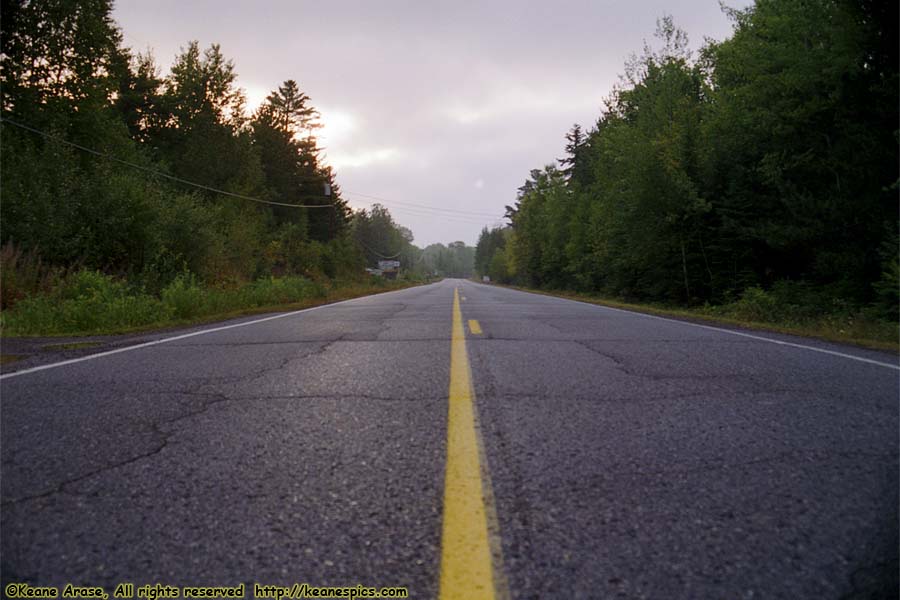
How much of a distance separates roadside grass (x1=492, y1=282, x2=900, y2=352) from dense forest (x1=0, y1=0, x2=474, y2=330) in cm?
1337

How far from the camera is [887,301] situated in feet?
37.1

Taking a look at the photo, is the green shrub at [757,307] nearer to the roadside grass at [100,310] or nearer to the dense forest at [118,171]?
the roadside grass at [100,310]

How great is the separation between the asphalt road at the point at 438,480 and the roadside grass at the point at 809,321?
195 inches

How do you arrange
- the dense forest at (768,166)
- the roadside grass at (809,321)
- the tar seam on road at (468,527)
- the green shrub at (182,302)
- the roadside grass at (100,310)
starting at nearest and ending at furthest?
the tar seam on road at (468,527) → the roadside grass at (809,321) → the roadside grass at (100,310) → the green shrub at (182,302) → the dense forest at (768,166)

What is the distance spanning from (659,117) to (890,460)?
22.2 metres

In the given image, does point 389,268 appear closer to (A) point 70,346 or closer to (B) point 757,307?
(B) point 757,307

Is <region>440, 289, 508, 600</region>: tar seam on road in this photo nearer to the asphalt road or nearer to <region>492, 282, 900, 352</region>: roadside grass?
the asphalt road

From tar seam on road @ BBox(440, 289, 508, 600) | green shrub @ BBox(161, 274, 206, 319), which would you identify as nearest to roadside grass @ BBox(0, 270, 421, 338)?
green shrub @ BBox(161, 274, 206, 319)

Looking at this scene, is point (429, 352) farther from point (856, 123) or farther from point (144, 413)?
point (856, 123)

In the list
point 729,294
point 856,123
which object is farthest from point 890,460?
point 729,294

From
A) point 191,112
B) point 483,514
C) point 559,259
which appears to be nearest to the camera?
point 483,514

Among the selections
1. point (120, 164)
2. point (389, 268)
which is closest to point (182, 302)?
point (120, 164)

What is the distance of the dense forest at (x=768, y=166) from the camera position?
1267 centimetres

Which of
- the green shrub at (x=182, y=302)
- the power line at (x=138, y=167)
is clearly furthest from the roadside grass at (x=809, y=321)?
the power line at (x=138, y=167)
